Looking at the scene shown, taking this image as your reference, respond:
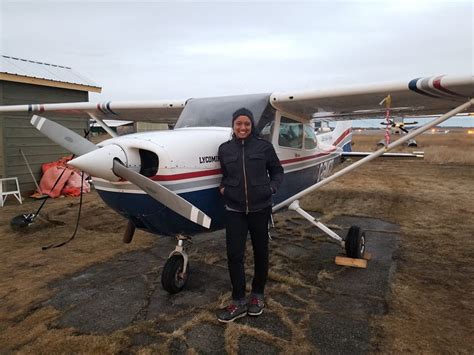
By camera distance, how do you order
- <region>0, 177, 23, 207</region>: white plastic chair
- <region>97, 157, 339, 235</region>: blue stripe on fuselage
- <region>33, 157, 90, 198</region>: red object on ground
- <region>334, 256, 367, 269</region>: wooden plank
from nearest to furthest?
<region>97, 157, 339, 235</region>: blue stripe on fuselage < <region>334, 256, 367, 269</region>: wooden plank < <region>0, 177, 23, 207</region>: white plastic chair < <region>33, 157, 90, 198</region>: red object on ground

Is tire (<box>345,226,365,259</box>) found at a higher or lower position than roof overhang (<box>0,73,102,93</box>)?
lower

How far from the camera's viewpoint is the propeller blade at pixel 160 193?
9.39ft

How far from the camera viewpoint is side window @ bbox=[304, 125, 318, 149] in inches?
221

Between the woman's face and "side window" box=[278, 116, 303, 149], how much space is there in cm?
153

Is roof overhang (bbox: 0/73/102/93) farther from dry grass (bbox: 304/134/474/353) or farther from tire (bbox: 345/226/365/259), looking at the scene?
tire (bbox: 345/226/365/259)

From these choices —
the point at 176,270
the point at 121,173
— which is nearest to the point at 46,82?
the point at 176,270

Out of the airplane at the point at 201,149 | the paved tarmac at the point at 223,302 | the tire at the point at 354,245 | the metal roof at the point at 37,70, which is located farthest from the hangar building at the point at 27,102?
the tire at the point at 354,245

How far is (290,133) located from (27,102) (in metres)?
7.70

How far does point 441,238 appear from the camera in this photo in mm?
5742

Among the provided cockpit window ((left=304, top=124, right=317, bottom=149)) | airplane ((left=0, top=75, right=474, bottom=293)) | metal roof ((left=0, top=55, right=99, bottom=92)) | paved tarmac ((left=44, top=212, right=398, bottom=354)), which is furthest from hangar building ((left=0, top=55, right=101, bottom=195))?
cockpit window ((left=304, top=124, right=317, bottom=149))

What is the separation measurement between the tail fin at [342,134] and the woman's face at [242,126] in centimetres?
568

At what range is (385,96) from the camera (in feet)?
14.3

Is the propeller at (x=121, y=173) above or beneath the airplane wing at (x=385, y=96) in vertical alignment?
beneath

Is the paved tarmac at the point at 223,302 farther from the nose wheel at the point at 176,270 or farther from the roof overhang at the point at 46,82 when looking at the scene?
the roof overhang at the point at 46,82
